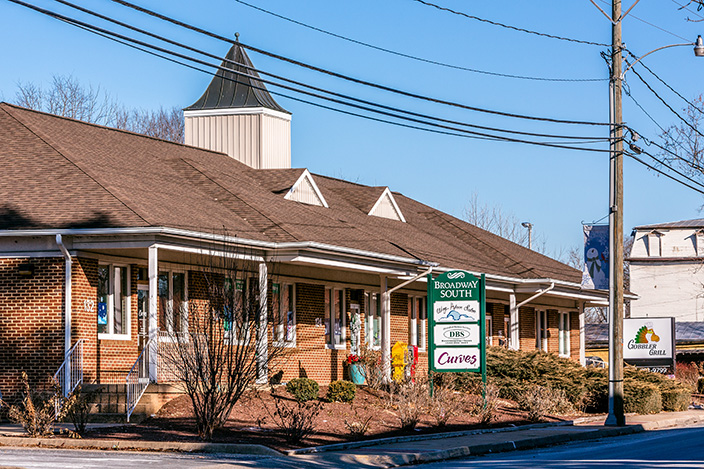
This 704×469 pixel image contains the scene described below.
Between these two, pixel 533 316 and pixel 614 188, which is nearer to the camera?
pixel 614 188

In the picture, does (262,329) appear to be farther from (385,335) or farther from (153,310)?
(385,335)

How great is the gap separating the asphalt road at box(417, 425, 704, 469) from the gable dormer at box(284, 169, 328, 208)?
1261 cm

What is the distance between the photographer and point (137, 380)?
842 inches

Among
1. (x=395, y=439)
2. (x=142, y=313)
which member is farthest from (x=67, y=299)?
(x=395, y=439)

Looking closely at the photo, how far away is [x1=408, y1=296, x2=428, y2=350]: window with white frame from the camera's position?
110 feet

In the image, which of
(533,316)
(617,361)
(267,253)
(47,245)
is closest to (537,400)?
(617,361)

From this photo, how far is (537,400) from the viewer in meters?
24.5

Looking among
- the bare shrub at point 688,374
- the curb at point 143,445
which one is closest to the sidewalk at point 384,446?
the curb at point 143,445

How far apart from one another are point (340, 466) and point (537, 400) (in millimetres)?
10166

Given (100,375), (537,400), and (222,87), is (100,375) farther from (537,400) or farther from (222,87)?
(222,87)

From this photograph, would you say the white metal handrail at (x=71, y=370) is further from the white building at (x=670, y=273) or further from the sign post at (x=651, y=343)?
the white building at (x=670, y=273)

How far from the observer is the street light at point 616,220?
2415cm

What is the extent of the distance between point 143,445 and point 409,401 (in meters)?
6.77

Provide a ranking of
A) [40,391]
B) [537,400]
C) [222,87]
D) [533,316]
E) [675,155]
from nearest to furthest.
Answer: [40,391], [537,400], [675,155], [222,87], [533,316]
